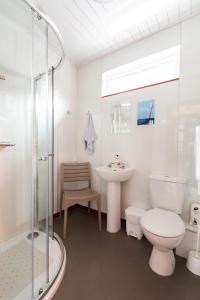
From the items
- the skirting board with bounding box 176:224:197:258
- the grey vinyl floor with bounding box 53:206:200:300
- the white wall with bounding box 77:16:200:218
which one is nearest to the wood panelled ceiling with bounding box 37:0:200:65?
the white wall with bounding box 77:16:200:218

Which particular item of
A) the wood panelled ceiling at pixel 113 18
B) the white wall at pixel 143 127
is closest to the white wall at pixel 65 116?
the white wall at pixel 143 127

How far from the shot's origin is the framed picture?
2.01 metres

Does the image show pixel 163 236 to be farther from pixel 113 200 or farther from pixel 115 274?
pixel 113 200

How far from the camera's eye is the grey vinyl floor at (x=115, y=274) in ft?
4.02

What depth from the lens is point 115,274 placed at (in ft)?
4.64

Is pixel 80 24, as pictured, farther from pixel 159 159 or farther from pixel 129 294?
pixel 129 294

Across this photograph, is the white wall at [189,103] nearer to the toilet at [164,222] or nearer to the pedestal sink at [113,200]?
the toilet at [164,222]

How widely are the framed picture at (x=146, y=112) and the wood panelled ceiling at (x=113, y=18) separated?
0.86m

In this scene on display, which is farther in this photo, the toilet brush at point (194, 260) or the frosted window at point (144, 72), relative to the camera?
the frosted window at point (144, 72)

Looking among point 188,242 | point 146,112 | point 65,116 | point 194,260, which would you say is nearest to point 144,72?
point 146,112

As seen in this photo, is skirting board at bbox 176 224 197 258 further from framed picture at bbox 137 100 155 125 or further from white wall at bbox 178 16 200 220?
framed picture at bbox 137 100 155 125

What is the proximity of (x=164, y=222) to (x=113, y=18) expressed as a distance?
218 cm

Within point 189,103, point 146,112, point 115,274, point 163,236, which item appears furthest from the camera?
point 146,112

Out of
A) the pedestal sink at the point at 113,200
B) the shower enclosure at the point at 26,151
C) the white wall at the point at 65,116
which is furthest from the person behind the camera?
the white wall at the point at 65,116
